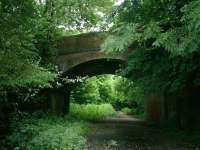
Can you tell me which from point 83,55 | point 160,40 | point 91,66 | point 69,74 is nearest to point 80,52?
point 83,55

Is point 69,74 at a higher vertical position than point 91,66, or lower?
lower

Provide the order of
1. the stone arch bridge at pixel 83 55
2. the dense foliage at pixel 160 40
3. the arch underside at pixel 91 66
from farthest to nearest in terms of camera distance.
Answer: the arch underside at pixel 91 66 < the stone arch bridge at pixel 83 55 < the dense foliage at pixel 160 40

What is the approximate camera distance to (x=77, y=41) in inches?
762

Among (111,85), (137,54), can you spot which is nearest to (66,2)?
(137,54)

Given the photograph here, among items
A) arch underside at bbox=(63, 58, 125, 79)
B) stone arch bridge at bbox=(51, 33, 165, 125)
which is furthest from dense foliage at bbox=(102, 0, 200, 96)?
arch underside at bbox=(63, 58, 125, 79)

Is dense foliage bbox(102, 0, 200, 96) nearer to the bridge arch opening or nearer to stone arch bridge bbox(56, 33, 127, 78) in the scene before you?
stone arch bridge bbox(56, 33, 127, 78)

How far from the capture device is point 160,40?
9.83m

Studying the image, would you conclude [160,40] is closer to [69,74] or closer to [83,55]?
[83,55]

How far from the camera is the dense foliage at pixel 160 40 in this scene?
9508 mm

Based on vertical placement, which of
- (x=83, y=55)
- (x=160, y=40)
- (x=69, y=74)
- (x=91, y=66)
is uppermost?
(x=83, y=55)

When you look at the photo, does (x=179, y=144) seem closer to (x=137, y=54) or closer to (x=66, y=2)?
(x=137, y=54)

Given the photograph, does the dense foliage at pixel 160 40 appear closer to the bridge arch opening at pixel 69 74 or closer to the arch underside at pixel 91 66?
the arch underside at pixel 91 66

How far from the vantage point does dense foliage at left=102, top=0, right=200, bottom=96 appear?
951cm

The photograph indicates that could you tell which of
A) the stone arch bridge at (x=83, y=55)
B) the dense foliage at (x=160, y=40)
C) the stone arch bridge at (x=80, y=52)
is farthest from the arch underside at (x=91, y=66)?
the dense foliage at (x=160, y=40)
